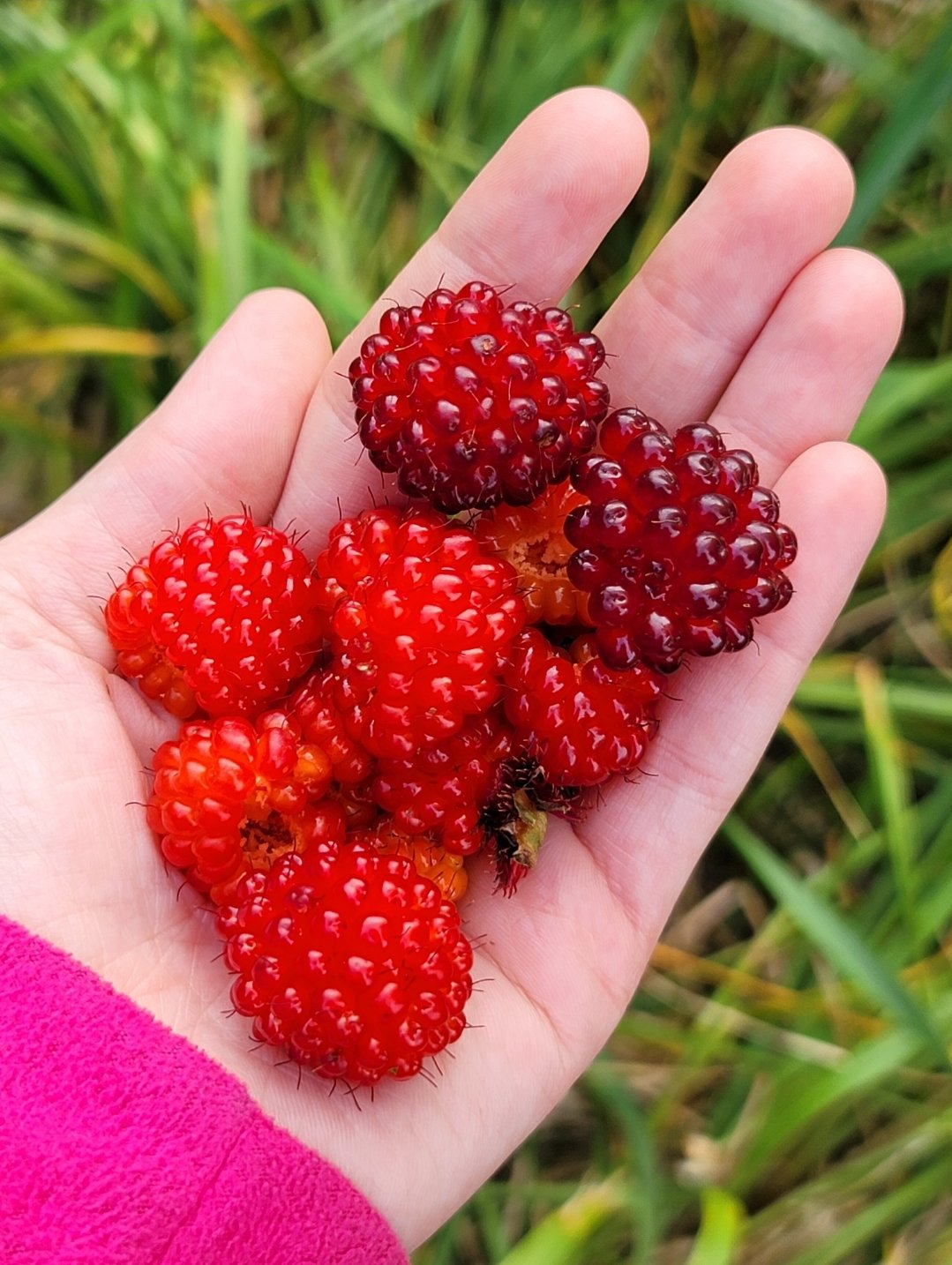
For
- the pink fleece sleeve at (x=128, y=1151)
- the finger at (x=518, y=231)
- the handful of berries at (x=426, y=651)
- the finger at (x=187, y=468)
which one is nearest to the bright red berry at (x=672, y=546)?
the handful of berries at (x=426, y=651)

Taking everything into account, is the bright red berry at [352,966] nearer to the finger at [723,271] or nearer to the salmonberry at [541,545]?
the salmonberry at [541,545]

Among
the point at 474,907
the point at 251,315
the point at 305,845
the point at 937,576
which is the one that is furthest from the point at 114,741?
the point at 937,576

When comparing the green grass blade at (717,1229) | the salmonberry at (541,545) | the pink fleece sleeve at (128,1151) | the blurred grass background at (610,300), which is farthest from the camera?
the blurred grass background at (610,300)

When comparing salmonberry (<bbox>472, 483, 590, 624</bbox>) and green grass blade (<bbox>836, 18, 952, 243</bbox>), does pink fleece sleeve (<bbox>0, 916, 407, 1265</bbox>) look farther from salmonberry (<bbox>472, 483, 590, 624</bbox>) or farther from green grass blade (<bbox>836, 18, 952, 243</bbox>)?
green grass blade (<bbox>836, 18, 952, 243</bbox>)

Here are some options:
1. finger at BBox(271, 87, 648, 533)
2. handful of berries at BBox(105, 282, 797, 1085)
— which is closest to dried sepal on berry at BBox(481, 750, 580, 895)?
handful of berries at BBox(105, 282, 797, 1085)

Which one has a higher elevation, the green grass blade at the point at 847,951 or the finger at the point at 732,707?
the finger at the point at 732,707

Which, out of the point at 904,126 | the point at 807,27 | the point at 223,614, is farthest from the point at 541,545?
the point at 807,27

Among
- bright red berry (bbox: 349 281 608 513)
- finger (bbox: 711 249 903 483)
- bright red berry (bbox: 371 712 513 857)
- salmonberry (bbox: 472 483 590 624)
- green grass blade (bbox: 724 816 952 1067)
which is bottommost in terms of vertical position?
bright red berry (bbox: 371 712 513 857)
